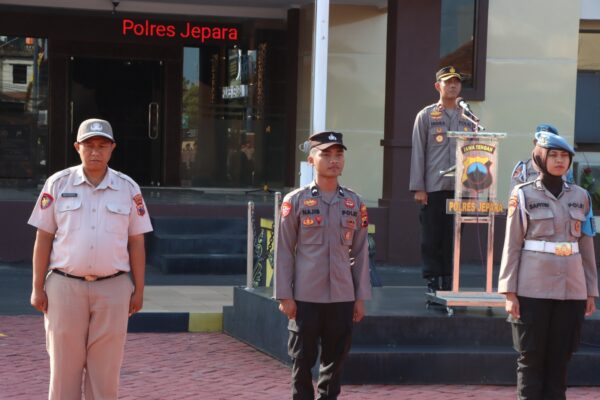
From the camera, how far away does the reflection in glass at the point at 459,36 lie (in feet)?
56.1

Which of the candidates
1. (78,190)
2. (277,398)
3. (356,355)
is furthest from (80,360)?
(356,355)

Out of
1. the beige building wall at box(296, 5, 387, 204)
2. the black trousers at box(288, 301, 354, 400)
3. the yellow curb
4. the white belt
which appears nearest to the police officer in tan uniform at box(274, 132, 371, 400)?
the black trousers at box(288, 301, 354, 400)

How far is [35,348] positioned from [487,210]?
414 cm

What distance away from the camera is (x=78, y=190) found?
6316 mm

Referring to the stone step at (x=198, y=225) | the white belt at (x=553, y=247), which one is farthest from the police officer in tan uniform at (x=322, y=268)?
the stone step at (x=198, y=225)

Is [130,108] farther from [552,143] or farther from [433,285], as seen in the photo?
[552,143]

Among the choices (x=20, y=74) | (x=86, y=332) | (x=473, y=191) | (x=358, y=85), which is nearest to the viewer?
(x=86, y=332)

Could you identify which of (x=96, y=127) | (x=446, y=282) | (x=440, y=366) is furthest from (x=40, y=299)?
(x=446, y=282)

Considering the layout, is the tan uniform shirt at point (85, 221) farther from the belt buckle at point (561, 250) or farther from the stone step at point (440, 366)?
the stone step at point (440, 366)

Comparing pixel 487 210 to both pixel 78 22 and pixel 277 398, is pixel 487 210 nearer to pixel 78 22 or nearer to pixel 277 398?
pixel 277 398

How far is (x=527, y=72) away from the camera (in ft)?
57.0

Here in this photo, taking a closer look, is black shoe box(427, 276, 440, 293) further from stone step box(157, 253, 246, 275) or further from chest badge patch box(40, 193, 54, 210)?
stone step box(157, 253, 246, 275)

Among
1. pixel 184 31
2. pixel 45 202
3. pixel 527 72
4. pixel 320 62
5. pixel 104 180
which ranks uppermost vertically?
pixel 184 31

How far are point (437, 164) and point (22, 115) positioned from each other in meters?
11.8
